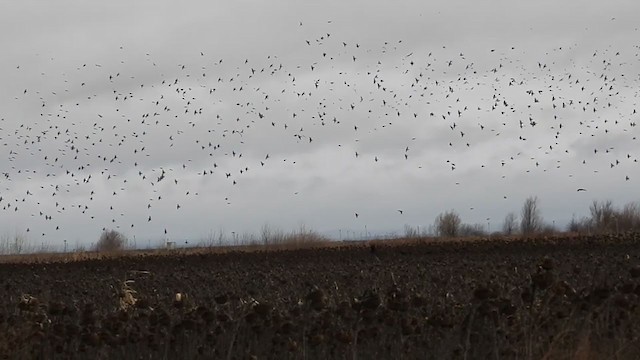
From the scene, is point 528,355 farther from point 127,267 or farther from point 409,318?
point 127,267

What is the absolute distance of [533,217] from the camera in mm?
94938

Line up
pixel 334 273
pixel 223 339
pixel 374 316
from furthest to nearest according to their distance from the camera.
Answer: pixel 334 273
pixel 223 339
pixel 374 316

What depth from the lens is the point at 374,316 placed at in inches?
353

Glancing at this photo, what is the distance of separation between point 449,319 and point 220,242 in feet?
171

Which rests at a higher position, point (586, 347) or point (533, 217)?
point (533, 217)

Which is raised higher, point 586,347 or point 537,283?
point 537,283

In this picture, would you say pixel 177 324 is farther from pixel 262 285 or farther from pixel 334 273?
pixel 334 273

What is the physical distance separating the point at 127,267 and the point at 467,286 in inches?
950

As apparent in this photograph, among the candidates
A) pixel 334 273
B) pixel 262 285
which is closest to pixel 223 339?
pixel 262 285

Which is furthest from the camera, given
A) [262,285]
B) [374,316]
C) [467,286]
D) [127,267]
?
[127,267]

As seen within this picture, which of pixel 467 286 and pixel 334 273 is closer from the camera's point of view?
pixel 467 286

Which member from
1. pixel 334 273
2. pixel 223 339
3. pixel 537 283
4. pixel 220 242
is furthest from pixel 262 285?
pixel 220 242

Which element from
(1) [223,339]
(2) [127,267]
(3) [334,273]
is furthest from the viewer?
(2) [127,267]

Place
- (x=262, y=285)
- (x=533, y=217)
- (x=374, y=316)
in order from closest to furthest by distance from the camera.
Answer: (x=374, y=316) → (x=262, y=285) → (x=533, y=217)
